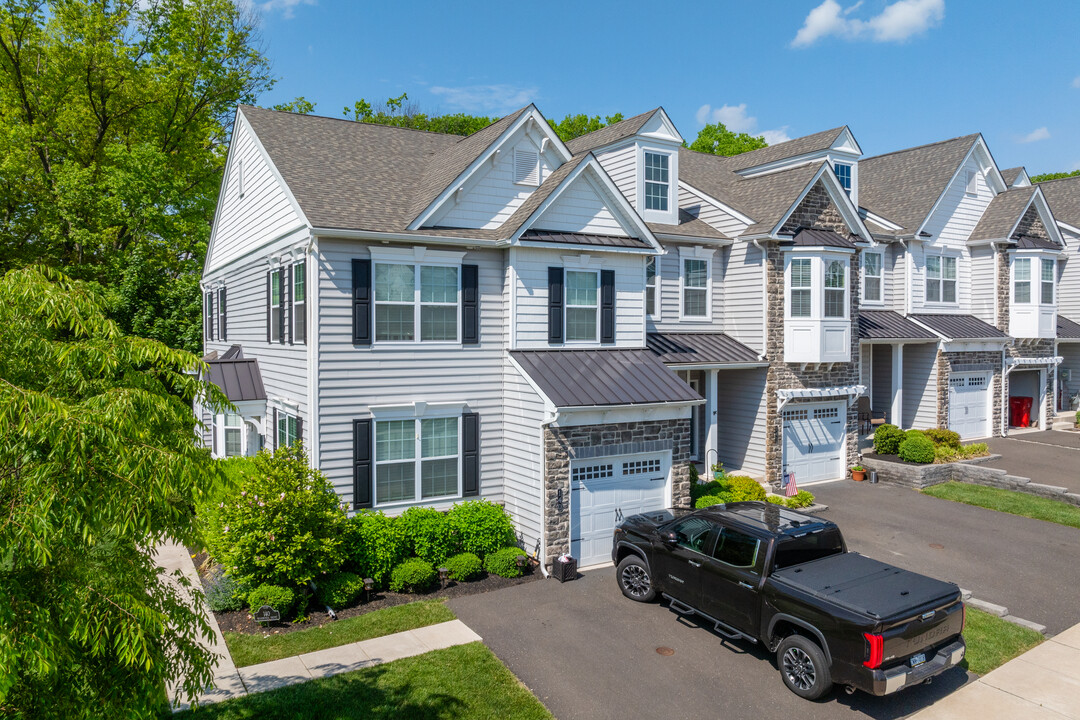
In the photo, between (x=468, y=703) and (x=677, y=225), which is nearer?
(x=468, y=703)

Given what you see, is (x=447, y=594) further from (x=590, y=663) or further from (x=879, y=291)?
(x=879, y=291)

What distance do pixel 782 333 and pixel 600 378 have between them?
827 cm

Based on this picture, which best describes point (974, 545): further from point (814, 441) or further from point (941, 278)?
point (941, 278)

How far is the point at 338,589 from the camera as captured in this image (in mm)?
12055

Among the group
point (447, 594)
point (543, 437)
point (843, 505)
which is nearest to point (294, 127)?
point (543, 437)

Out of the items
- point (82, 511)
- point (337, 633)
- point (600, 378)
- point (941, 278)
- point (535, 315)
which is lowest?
point (337, 633)

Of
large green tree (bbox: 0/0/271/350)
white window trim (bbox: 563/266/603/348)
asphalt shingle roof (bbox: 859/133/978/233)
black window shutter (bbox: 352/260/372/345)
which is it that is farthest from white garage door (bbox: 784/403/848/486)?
large green tree (bbox: 0/0/271/350)

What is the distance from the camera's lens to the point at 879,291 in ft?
82.6

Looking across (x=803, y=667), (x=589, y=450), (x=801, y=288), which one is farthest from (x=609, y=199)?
(x=803, y=667)

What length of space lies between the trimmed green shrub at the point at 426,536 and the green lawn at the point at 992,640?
891 centimetres

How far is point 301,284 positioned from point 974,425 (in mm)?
25539

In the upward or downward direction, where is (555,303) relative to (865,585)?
upward

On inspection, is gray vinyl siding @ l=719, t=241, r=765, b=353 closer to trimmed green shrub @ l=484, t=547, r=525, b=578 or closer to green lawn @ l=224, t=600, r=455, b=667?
trimmed green shrub @ l=484, t=547, r=525, b=578

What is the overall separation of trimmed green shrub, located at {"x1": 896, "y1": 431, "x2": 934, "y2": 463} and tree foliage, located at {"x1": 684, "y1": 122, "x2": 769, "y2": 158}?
115 ft
